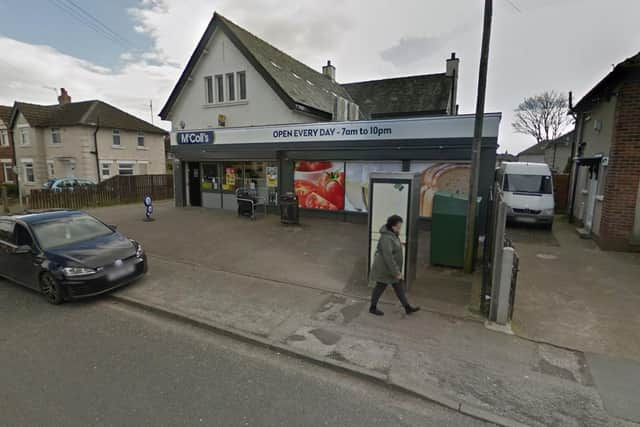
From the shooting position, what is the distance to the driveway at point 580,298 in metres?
4.05

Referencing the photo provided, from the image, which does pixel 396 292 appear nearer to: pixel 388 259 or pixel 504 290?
pixel 388 259

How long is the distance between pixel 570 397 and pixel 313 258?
5.05m

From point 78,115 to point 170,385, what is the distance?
28.2 m

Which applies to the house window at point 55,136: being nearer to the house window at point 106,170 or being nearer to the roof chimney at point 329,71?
the house window at point 106,170

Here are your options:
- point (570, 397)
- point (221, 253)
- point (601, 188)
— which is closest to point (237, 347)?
point (570, 397)

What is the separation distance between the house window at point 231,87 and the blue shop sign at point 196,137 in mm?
1930

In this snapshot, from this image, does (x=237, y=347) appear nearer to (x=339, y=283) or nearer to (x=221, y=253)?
(x=339, y=283)

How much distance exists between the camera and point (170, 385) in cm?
310

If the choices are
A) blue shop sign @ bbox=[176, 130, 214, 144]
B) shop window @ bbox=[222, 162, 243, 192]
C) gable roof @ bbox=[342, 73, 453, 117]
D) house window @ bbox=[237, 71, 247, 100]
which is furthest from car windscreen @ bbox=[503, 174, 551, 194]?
blue shop sign @ bbox=[176, 130, 214, 144]

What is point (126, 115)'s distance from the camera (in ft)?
88.2

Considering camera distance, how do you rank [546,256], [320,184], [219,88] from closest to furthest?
[546,256], [320,184], [219,88]

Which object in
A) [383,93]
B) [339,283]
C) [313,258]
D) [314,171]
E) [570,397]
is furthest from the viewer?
[383,93]

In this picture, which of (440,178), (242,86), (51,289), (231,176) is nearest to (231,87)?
(242,86)

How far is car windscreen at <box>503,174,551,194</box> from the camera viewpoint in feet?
36.3
